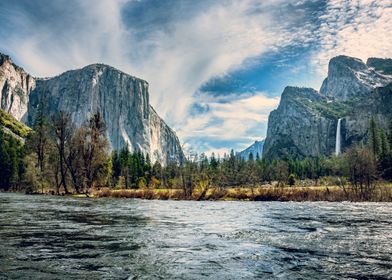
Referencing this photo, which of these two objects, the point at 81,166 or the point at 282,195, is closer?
the point at 282,195

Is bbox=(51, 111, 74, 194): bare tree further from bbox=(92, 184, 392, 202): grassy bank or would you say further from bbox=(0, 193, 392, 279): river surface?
bbox=(0, 193, 392, 279): river surface

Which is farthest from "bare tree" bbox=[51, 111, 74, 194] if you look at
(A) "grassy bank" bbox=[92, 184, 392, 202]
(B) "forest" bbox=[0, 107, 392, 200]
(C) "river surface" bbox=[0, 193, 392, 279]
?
(C) "river surface" bbox=[0, 193, 392, 279]

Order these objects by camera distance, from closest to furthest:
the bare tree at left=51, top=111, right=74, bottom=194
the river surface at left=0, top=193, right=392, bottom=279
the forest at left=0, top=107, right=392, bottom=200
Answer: the river surface at left=0, top=193, right=392, bottom=279, the forest at left=0, top=107, right=392, bottom=200, the bare tree at left=51, top=111, right=74, bottom=194

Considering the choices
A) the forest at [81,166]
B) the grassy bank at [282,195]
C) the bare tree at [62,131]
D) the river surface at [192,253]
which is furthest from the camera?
the bare tree at [62,131]

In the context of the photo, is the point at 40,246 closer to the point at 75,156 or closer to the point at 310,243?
the point at 310,243

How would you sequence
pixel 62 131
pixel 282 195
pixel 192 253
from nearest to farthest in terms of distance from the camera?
pixel 192 253, pixel 282 195, pixel 62 131

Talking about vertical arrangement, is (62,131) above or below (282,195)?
above

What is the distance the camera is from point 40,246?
43.4 ft

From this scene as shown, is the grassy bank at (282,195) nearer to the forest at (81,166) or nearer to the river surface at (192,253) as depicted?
the forest at (81,166)

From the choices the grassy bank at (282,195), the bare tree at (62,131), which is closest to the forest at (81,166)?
the bare tree at (62,131)

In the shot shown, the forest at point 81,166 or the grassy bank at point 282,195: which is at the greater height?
the forest at point 81,166

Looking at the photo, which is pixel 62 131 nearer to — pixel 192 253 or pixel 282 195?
pixel 282 195

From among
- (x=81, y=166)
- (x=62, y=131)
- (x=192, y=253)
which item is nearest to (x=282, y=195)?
(x=81, y=166)

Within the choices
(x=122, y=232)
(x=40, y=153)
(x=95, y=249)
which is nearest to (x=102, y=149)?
(x=40, y=153)
